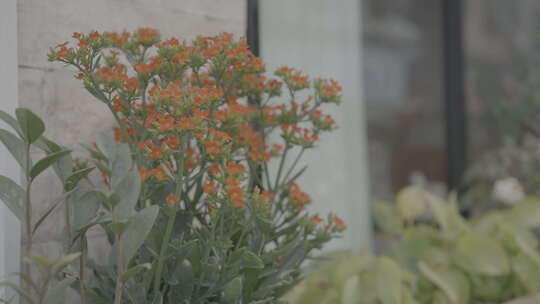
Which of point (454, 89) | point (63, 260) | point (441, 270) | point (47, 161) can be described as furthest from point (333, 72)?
point (63, 260)

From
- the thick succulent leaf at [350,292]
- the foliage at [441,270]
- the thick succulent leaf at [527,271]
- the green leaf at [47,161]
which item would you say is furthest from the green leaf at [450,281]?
the green leaf at [47,161]

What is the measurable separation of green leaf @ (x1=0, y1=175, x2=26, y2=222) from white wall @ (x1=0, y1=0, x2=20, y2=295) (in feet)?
0.45

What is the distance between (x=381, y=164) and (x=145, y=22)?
4.94 ft

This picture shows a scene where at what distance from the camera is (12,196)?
788 millimetres

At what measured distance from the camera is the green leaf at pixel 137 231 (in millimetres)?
736

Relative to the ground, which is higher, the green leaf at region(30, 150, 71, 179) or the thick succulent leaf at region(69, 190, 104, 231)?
the green leaf at region(30, 150, 71, 179)

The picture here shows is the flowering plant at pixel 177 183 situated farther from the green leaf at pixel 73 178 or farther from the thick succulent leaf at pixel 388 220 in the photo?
the thick succulent leaf at pixel 388 220

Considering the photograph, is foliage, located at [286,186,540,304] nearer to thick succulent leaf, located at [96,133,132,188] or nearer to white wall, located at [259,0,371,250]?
white wall, located at [259,0,371,250]

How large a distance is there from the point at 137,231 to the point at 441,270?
41.7 inches

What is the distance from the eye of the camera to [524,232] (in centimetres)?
166

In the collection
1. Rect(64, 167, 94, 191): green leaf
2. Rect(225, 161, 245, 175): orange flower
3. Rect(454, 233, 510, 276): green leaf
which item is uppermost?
Rect(225, 161, 245, 175): orange flower

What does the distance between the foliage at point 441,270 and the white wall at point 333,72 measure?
182 millimetres

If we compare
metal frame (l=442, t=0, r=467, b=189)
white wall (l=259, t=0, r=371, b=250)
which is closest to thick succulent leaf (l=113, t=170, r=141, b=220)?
white wall (l=259, t=0, r=371, b=250)

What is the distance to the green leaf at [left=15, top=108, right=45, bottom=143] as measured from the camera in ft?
2.35
